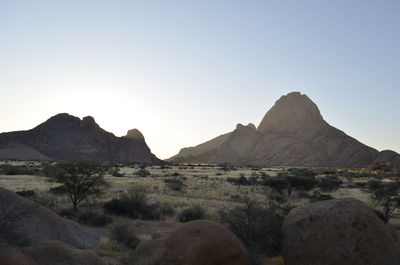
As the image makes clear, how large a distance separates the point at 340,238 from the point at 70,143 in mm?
134005

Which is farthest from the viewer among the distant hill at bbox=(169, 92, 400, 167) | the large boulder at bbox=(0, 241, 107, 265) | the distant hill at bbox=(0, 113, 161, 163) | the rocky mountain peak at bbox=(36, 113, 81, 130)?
the distant hill at bbox=(169, 92, 400, 167)

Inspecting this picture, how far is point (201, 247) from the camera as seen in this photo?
Answer: 24.6 ft

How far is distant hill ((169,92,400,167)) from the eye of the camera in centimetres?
14186

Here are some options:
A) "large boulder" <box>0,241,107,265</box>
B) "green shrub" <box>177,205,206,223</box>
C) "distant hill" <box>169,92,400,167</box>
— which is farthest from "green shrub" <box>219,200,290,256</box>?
"distant hill" <box>169,92,400,167</box>

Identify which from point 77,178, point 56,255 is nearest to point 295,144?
point 77,178

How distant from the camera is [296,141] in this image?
162375mm

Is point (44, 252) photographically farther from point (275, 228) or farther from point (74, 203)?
point (74, 203)

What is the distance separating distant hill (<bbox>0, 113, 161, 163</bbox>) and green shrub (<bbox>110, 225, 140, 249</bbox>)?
113370mm

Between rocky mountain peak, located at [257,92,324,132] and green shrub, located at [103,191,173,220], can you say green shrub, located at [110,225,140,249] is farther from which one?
rocky mountain peak, located at [257,92,324,132]

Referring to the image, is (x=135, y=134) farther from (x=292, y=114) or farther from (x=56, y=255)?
(x=56, y=255)

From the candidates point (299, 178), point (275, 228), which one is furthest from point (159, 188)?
point (275, 228)

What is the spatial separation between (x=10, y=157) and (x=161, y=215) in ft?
370

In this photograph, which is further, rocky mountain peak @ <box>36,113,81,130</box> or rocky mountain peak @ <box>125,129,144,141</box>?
rocky mountain peak @ <box>125,129,144,141</box>

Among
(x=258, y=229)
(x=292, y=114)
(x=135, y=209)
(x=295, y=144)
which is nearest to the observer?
(x=258, y=229)
